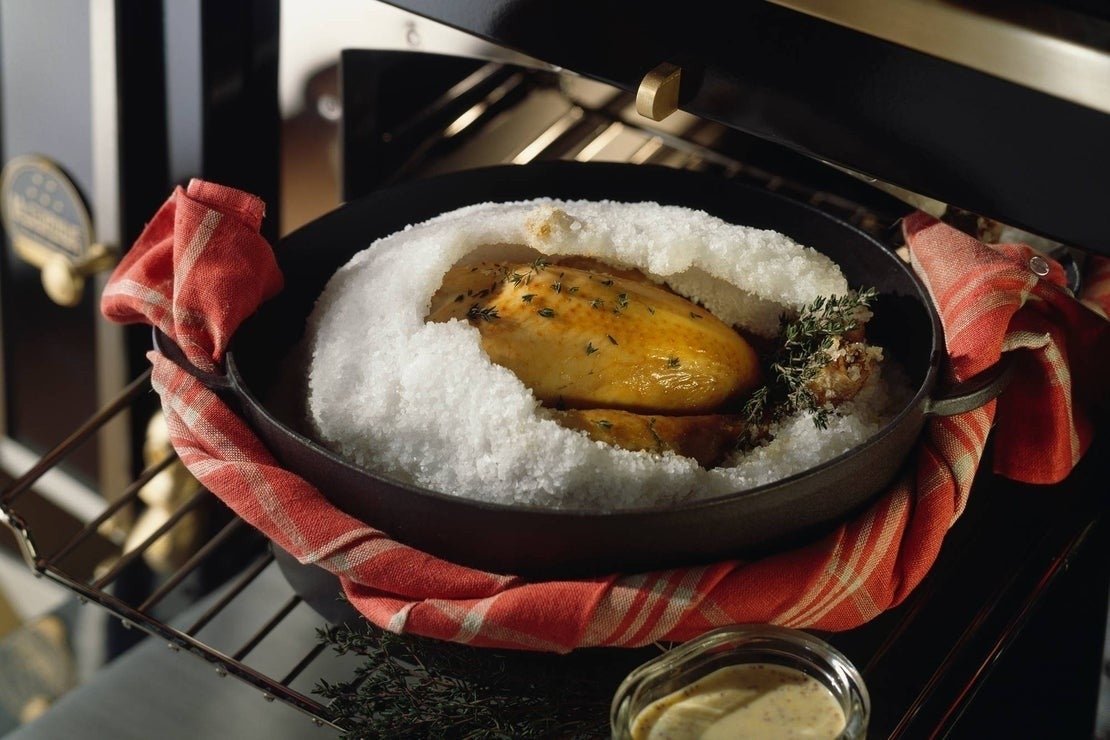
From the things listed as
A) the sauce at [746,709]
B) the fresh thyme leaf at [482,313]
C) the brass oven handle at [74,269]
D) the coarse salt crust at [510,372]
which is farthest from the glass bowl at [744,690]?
the brass oven handle at [74,269]

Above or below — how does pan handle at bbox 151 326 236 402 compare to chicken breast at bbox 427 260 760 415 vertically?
below

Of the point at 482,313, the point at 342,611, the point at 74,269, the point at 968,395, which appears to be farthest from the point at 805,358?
the point at 74,269

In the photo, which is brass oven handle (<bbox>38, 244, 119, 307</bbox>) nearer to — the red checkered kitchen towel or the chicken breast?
the red checkered kitchen towel

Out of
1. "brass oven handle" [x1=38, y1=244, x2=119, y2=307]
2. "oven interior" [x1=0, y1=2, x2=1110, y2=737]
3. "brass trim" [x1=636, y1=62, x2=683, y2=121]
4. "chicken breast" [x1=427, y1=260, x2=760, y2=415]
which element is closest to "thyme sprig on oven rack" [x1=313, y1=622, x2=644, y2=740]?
"oven interior" [x1=0, y1=2, x2=1110, y2=737]

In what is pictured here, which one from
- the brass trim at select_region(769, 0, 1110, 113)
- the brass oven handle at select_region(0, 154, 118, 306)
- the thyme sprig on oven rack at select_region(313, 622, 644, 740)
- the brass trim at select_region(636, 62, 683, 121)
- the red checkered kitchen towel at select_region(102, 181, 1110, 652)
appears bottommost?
the thyme sprig on oven rack at select_region(313, 622, 644, 740)

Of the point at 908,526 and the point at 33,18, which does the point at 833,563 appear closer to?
the point at 908,526

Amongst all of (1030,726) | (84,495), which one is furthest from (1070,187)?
(84,495)

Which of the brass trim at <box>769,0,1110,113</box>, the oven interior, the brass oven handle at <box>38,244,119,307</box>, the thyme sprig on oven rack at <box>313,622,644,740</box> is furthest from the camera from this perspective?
the brass oven handle at <box>38,244,119,307</box>
